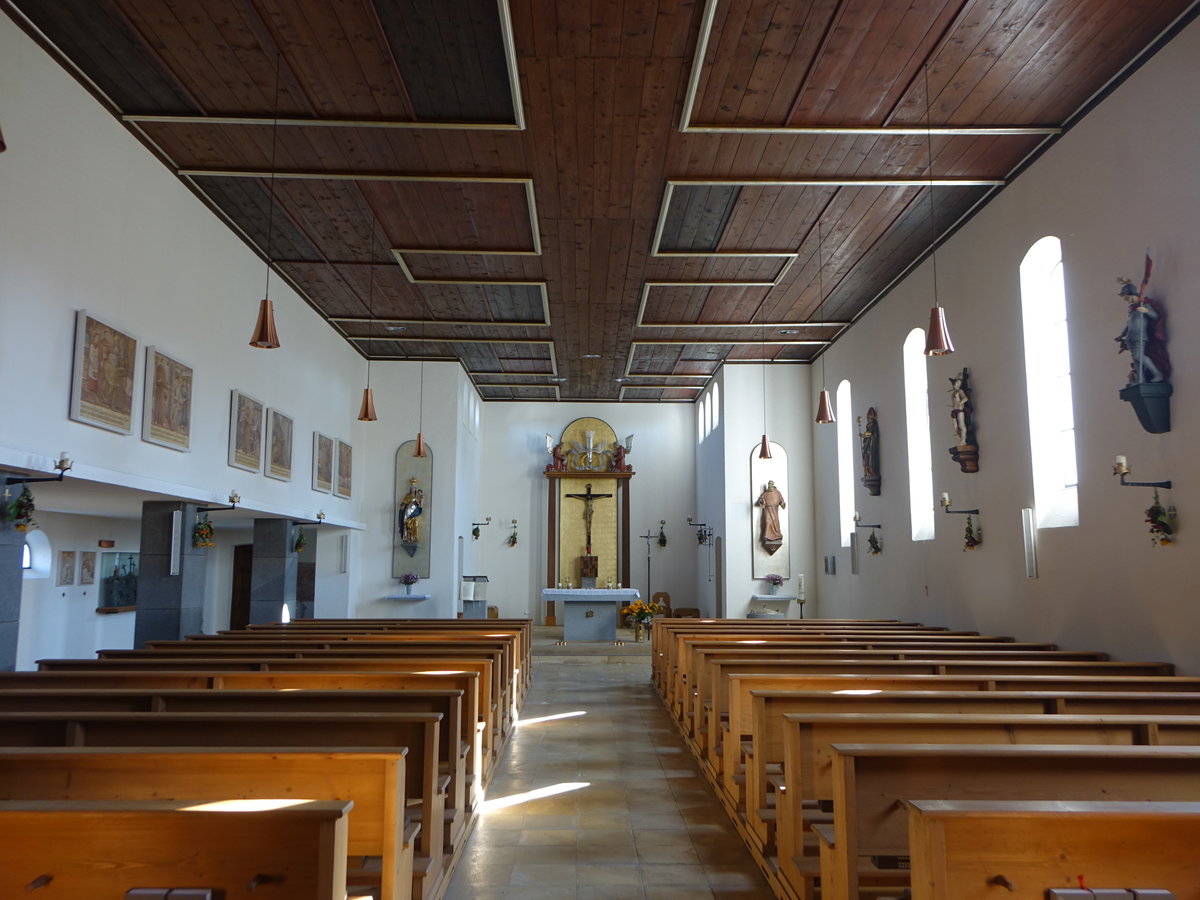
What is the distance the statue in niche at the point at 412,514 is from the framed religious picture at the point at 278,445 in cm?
401

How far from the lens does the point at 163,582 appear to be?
9039 mm

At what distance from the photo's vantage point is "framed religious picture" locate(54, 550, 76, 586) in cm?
1229

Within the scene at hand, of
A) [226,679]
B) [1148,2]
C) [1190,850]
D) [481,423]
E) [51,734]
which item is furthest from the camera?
[481,423]

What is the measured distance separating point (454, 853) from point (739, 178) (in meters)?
6.89

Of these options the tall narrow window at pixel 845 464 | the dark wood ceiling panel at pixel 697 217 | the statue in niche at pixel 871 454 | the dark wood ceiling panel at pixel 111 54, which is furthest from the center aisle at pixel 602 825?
the tall narrow window at pixel 845 464

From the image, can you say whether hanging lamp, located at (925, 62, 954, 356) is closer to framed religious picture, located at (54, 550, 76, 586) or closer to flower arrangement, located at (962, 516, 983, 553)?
flower arrangement, located at (962, 516, 983, 553)

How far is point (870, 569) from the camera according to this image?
13.4 m

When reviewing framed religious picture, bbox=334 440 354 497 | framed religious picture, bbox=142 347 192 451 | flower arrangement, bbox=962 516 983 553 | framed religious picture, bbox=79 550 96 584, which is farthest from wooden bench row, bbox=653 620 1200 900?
framed religious picture, bbox=79 550 96 584

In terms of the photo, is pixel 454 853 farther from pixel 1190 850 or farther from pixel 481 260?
pixel 481 260

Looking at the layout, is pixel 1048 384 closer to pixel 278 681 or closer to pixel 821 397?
pixel 821 397

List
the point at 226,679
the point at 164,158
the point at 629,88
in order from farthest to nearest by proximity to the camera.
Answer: the point at 164,158, the point at 629,88, the point at 226,679

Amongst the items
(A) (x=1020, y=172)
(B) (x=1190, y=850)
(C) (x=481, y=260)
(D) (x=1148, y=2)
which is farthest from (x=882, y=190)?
(B) (x=1190, y=850)

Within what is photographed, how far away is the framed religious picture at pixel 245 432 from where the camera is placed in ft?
34.2

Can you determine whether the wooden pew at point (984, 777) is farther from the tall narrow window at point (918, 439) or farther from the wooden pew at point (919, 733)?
the tall narrow window at point (918, 439)
